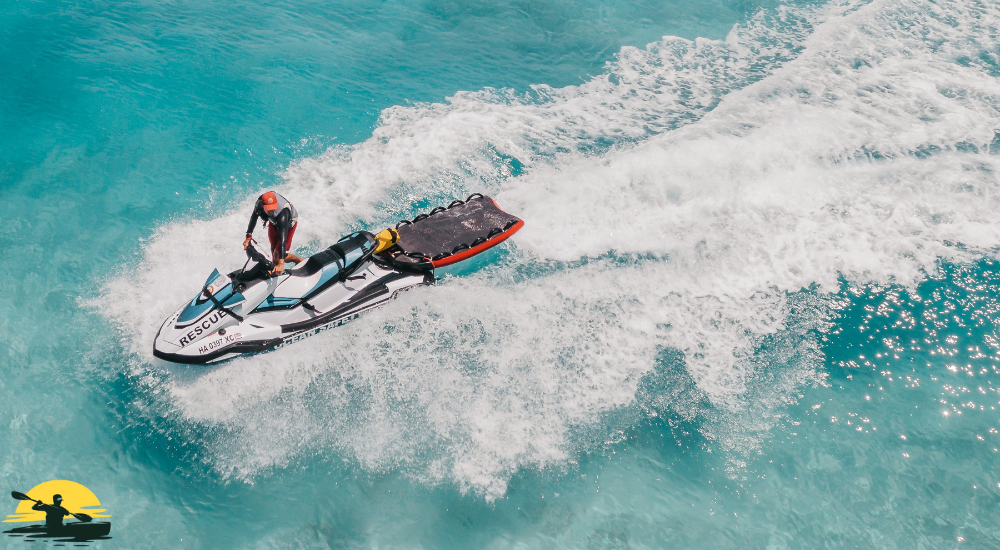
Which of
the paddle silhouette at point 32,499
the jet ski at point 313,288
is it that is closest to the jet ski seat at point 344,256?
the jet ski at point 313,288

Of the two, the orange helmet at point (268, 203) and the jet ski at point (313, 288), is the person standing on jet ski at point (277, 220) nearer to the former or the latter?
the orange helmet at point (268, 203)

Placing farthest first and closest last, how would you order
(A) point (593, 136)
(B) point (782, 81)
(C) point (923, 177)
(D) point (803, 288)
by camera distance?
(B) point (782, 81) < (A) point (593, 136) < (C) point (923, 177) < (D) point (803, 288)

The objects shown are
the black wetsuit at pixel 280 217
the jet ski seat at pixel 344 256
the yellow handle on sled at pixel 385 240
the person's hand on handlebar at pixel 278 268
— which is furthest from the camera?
the yellow handle on sled at pixel 385 240

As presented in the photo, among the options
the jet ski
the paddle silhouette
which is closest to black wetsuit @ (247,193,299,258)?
the jet ski

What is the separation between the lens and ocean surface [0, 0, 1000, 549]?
22.5 feet

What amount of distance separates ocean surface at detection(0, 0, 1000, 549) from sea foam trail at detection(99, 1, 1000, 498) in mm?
53

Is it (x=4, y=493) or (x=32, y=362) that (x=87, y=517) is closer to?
(x=4, y=493)

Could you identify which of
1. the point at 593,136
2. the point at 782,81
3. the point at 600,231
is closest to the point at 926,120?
the point at 782,81

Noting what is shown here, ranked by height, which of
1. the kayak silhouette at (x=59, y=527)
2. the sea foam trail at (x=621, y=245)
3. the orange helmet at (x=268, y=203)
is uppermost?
the orange helmet at (x=268, y=203)

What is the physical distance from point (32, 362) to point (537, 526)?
7.21 metres

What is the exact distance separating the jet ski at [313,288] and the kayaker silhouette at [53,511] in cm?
199

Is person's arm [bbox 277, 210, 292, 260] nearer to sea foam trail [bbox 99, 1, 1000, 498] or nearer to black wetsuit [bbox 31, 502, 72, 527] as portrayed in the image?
sea foam trail [bbox 99, 1, 1000, 498]

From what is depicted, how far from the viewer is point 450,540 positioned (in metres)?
6.54

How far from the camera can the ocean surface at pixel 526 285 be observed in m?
6.85
